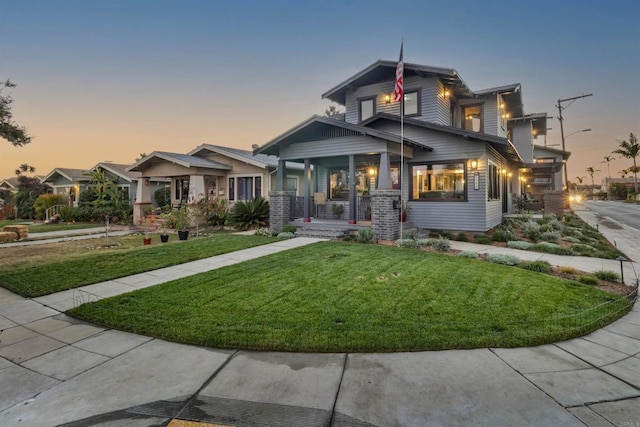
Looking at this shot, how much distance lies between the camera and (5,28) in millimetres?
12289

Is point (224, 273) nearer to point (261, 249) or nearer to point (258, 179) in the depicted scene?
point (261, 249)

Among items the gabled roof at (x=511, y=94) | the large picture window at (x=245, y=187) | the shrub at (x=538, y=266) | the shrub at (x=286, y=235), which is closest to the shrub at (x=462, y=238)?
the shrub at (x=538, y=266)

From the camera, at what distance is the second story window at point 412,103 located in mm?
14211

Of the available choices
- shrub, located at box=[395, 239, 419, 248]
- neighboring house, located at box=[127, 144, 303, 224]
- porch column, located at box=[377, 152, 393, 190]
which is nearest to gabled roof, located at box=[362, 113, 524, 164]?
porch column, located at box=[377, 152, 393, 190]

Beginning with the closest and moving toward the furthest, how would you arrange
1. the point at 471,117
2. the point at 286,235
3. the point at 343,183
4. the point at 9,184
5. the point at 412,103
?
1. the point at 286,235
2. the point at 412,103
3. the point at 343,183
4. the point at 471,117
5. the point at 9,184

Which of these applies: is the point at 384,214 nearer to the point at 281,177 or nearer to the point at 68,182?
the point at 281,177

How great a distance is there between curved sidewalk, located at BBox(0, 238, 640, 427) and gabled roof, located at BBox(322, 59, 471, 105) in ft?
40.8

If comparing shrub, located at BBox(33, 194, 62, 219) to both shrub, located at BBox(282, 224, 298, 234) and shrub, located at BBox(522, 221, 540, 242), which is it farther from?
shrub, located at BBox(522, 221, 540, 242)

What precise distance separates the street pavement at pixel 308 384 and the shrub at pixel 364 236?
6956 mm

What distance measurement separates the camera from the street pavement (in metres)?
2.30

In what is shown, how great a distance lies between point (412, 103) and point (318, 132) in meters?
5.10

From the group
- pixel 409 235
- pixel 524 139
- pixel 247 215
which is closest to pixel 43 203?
pixel 247 215

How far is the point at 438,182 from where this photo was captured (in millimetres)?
12766

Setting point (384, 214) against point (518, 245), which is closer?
point (518, 245)
